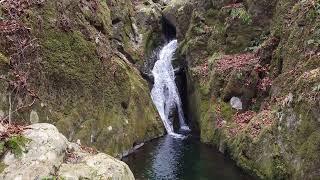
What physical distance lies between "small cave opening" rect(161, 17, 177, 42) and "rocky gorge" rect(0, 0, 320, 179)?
7120 mm

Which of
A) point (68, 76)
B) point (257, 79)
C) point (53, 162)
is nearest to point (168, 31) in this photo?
point (257, 79)

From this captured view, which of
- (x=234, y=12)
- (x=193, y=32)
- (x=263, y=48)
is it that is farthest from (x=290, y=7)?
(x=193, y=32)

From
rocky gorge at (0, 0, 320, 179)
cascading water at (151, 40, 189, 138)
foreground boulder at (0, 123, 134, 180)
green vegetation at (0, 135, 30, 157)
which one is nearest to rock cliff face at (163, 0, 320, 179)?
rocky gorge at (0, 0, 320, 179)

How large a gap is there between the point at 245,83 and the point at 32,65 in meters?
14.1

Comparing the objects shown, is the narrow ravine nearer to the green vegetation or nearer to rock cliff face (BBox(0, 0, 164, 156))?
rock cliff face (BBox(0, 0, 164, 156))

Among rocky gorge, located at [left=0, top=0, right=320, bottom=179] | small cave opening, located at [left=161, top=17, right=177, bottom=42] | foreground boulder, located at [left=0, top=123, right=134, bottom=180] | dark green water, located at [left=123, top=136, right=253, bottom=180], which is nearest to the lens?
foreground boulder, located at [left=0, top=123, right=134, bottom=180]

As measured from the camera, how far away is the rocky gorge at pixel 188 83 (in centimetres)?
1984

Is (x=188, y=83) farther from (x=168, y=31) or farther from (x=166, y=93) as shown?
(x=168, y=31)

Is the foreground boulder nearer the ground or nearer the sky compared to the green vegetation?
nearer the ground

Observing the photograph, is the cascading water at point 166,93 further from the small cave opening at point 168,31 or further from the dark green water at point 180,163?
the small cave opening at point 168,31

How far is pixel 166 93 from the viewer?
1479 inches

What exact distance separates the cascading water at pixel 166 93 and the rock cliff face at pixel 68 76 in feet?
14.1

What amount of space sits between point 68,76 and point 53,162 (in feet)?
36.0

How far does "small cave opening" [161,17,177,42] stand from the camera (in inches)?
1825
